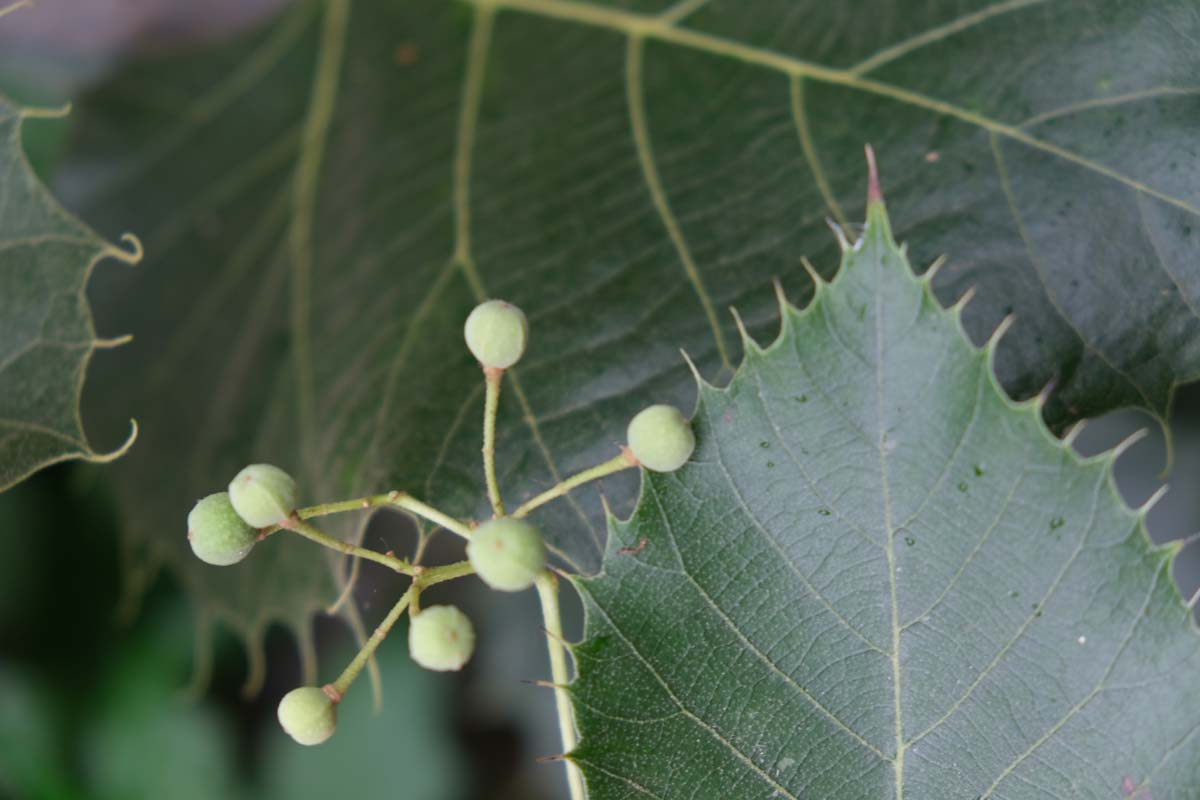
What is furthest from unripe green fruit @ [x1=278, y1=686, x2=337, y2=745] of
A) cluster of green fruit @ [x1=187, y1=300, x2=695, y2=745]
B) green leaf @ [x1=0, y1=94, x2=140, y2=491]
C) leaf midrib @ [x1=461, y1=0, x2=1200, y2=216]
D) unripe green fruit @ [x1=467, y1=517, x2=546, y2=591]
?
leaf midrib @ [x1=461, y1=0, x2=1200, y2=216]

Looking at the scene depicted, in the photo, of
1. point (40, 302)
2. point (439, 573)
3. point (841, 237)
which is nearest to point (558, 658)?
point (439, 573)

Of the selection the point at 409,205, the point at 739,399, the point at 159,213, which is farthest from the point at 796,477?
the point at 159,213

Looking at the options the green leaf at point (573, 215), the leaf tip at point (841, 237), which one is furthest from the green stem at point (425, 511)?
the leaf tip at point (841, 237)

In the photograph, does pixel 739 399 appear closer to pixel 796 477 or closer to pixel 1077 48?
pixel 796 477

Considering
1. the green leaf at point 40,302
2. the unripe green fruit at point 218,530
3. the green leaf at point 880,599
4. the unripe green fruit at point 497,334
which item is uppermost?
the green leaf at point 40,302

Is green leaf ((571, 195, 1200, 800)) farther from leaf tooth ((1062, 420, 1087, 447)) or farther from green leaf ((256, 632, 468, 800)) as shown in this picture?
green leaf ((256, 632, 468, 800))

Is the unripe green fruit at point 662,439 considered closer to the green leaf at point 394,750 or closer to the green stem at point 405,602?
the green stem at point 405,602
